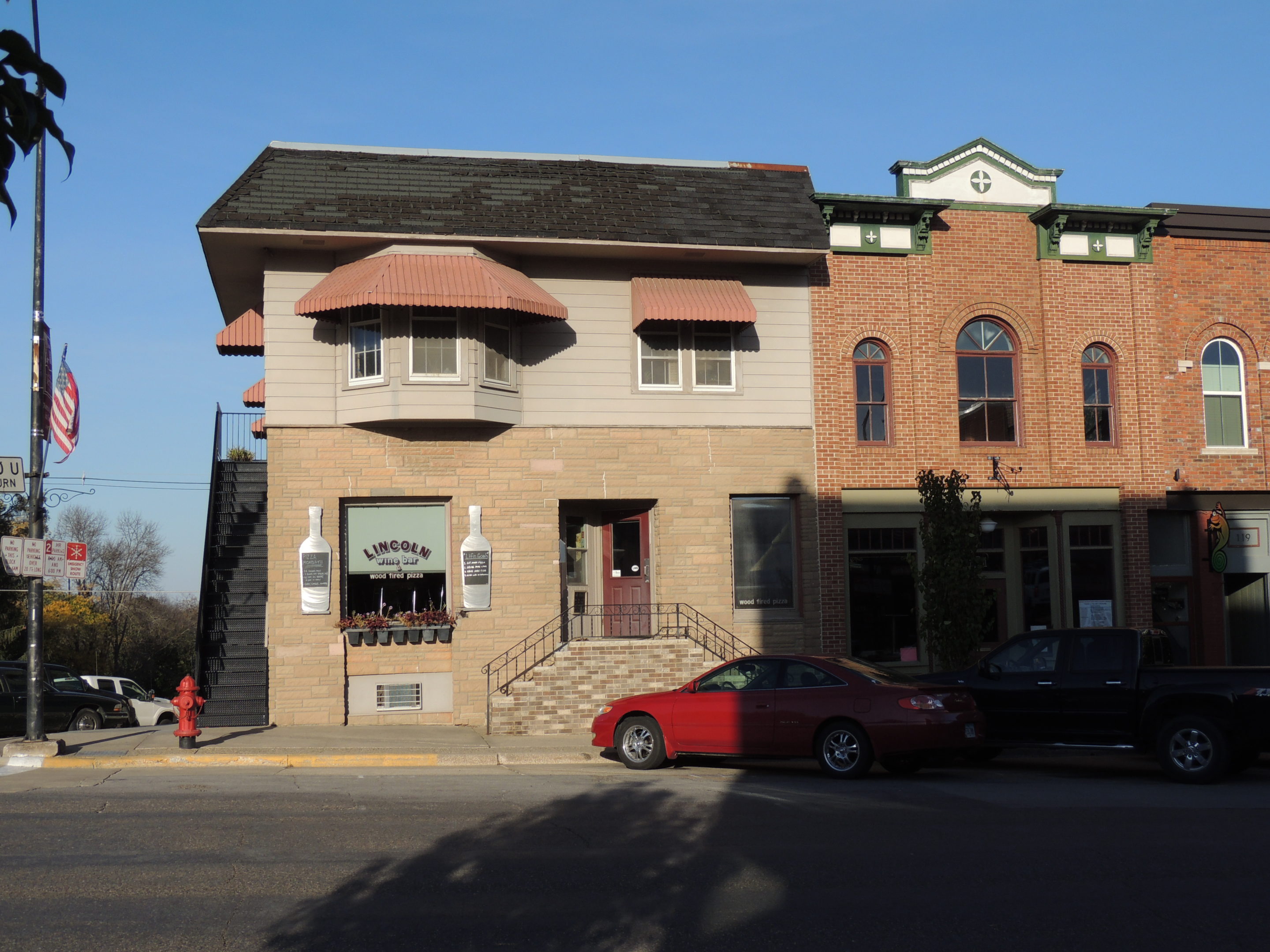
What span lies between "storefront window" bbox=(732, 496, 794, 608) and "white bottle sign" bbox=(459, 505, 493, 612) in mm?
4142

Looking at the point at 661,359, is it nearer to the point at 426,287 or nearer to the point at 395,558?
the point at 426,287

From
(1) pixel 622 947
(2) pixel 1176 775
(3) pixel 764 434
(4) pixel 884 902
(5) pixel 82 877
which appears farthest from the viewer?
(3) pixel 764 434

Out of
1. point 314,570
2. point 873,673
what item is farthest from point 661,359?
point 873,673

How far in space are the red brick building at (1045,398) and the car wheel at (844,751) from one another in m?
6.99

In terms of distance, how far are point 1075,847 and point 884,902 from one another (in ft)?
8.13

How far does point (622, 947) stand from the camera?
21.8 feet

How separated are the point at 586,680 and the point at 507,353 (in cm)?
533

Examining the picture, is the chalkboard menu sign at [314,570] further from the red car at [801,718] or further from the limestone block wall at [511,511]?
the red car at [801,718]

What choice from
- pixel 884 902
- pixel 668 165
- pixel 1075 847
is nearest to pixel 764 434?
pixel 668 165

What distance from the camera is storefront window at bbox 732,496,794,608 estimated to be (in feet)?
66.9

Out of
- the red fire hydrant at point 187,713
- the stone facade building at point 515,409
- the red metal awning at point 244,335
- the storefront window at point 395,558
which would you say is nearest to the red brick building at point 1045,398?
the stone facade building at point 515,409

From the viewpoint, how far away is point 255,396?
23.9 meters

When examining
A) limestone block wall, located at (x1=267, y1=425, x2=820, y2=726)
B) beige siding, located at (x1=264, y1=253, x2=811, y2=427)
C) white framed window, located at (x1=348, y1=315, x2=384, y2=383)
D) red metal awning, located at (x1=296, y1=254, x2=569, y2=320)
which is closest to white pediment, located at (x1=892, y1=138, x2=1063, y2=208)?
beige siding, located at (x1=264, y1=253, x2=811, y2=427)

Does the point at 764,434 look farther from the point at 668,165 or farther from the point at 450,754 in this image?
the point at 450,754
